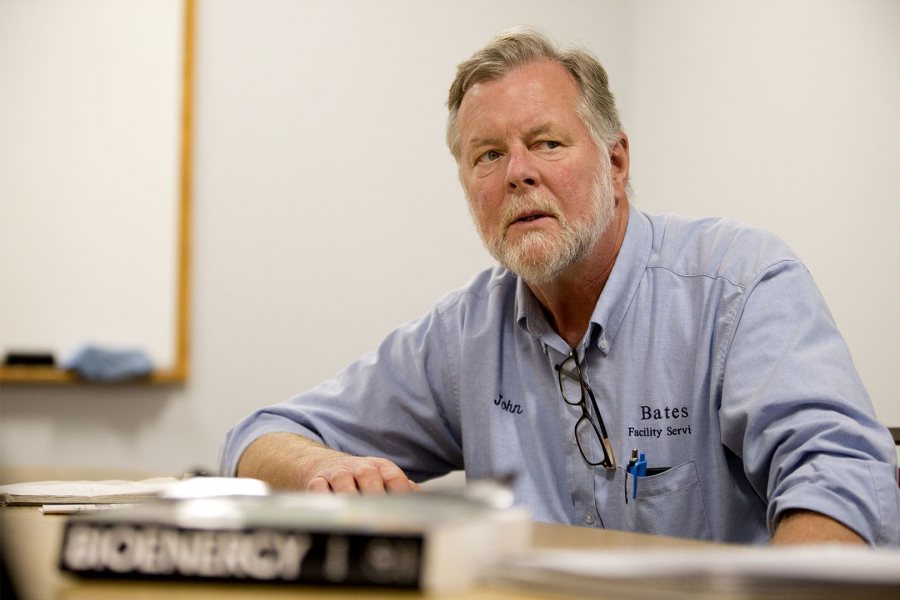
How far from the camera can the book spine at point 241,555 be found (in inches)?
19.3

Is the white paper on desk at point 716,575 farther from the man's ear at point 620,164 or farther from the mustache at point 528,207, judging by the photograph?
the man's ear at point 620,164

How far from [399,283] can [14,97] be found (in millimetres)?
1389

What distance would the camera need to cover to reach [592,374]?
150 centimetres

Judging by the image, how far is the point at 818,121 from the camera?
2.62 m

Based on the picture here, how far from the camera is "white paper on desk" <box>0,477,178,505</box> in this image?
3.70 ft

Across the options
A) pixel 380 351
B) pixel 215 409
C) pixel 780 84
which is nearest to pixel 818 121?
pixel 780 84

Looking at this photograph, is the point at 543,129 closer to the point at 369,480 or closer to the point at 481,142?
the point at 481,142

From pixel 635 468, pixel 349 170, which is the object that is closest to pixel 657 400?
pixel 635 468

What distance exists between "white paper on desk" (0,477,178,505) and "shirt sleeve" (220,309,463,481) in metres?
0.41

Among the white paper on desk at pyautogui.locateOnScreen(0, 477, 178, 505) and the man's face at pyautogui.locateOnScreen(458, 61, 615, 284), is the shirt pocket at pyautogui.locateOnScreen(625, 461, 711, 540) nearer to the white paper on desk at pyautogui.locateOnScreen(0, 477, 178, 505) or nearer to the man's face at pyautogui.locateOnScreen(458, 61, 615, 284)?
the man's face at pyautogui.locateOnScreen(458, 61, 615, 284)

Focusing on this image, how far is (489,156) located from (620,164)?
0.25 m

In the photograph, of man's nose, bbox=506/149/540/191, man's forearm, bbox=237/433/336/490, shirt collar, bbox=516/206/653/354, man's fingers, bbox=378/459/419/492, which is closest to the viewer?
man's fingers, bbox=378/459/419/492

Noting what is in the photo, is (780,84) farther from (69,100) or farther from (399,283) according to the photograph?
(69,100)

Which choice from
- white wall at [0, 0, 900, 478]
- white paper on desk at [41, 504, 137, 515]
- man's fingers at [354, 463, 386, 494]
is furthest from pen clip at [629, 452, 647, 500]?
white wall at [0, 0, 900, 478]
